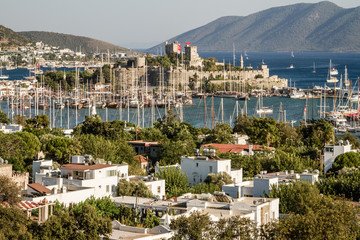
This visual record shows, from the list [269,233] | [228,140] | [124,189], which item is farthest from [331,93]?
[269,233]

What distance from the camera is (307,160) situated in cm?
4362

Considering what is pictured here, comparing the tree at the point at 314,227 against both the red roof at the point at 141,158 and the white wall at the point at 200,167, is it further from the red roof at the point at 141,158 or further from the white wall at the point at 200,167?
the red roof at the point at 141,158

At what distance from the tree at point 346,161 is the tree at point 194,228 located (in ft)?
68.2

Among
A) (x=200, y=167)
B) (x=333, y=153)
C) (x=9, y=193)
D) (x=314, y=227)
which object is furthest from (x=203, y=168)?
(x=314, y=227)

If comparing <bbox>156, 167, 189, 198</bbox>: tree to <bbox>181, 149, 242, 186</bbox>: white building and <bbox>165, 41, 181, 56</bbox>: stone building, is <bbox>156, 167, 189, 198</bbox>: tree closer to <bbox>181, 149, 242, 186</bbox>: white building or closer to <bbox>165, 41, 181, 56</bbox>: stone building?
<bbox>181, 149, 242, 186</bbox>: white building

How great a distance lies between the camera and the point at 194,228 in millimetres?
20703

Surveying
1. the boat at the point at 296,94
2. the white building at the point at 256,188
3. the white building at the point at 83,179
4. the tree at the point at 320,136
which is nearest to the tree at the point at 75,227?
the white building at the point at 83,179

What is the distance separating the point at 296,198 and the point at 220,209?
4.12 m

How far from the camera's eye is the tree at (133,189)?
30.8m

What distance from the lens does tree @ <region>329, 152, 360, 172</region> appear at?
40469 millimetres

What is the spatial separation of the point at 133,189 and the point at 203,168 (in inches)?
284

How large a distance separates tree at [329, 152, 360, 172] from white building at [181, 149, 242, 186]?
569cm

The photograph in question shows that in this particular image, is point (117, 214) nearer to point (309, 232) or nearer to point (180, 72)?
point (309, 232)

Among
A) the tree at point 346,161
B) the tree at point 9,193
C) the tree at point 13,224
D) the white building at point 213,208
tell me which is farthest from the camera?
the tree at point 346,161
